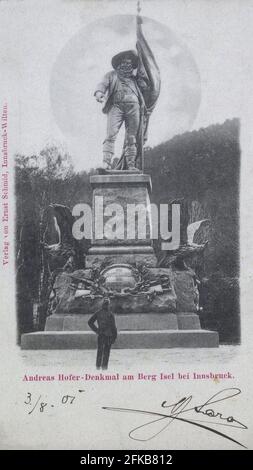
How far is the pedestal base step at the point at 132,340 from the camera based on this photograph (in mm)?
11266

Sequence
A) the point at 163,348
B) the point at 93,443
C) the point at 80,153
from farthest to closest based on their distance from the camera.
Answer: the point at 80,153
the point at 163,348
the point at 93,443

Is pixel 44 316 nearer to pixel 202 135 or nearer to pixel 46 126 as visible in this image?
pixel 46 126

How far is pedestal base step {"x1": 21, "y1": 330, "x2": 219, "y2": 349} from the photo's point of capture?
11.3 meters

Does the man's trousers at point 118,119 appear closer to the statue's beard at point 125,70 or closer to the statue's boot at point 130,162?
the statue's boot at point 130,162

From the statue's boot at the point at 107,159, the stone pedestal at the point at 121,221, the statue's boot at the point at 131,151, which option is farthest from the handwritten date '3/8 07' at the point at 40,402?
the statue's boot at the point at 131,151

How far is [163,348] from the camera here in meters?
11.3

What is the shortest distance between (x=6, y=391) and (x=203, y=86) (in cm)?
543

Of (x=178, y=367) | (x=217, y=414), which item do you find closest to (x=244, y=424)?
(x=217, y=414)

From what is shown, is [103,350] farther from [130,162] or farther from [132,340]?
[130,162]

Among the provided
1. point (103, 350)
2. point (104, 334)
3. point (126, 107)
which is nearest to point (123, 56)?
point (126, 107)

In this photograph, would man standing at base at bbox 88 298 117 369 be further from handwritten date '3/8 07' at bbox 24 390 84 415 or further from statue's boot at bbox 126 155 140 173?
statue's boot at bbox 126 155 140 173
